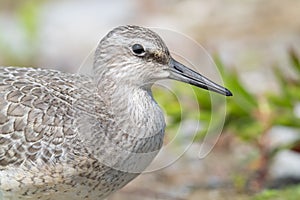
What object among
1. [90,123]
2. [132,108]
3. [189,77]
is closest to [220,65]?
[189,77]

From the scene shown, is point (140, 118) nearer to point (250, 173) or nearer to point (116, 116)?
point (116, 116)

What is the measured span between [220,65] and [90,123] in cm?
203

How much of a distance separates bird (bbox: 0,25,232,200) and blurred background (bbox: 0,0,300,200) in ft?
4.55

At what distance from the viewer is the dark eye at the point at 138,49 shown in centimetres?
602

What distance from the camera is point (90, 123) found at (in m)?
6.10

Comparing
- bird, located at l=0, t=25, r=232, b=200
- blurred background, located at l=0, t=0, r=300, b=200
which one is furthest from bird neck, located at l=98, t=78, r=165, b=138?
blurred background, located at l=0, t=0, r=300, b=200

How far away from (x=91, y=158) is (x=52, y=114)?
0.43 metres

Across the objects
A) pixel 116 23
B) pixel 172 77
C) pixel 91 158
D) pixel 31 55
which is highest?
pixel 116 23

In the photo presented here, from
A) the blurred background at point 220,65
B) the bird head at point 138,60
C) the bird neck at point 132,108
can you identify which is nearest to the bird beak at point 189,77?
the bird head at point 138,60

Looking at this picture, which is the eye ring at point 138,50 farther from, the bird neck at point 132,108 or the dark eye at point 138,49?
the bird neck at point 132,108

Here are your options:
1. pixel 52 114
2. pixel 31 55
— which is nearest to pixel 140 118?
pixel 52 114

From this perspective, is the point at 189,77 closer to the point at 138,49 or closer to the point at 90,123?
the point at 138,49

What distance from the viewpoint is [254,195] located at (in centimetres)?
752

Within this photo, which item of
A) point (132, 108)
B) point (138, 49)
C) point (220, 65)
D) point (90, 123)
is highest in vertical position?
point (220, 65)
